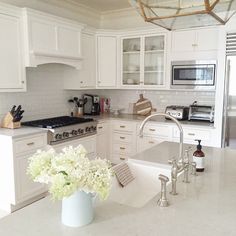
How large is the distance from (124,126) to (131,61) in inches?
47.2

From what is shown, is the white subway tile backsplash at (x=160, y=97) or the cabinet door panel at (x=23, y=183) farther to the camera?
the white subway tile backsplash at (x=160, y=97)

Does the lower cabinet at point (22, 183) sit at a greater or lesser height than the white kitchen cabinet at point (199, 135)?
lesser

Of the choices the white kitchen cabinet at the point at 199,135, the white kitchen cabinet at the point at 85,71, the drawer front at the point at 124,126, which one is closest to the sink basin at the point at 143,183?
the white kitchen cabinet at the point at 199,135

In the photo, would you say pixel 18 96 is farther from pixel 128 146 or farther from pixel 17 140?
pixel 128 146

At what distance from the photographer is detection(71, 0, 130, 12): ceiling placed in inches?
174

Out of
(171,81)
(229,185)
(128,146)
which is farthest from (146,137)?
(229,185)

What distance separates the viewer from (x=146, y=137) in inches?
167

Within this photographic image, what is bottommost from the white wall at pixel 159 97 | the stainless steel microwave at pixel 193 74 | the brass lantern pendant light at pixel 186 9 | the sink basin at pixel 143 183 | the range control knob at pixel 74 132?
the sink basin at pixel 143 183

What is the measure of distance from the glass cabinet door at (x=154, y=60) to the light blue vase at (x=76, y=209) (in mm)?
3425

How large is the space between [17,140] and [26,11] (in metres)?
1.60

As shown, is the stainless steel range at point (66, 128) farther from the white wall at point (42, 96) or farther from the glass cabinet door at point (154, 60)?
the glass cabinet door at point (154, 60)

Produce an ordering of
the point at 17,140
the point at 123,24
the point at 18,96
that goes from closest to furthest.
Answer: the point at 17,140, the point at 18,96, the point at 123,24

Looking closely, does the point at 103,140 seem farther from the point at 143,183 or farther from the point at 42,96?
the point at 143,183

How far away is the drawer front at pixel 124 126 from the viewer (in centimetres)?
432
